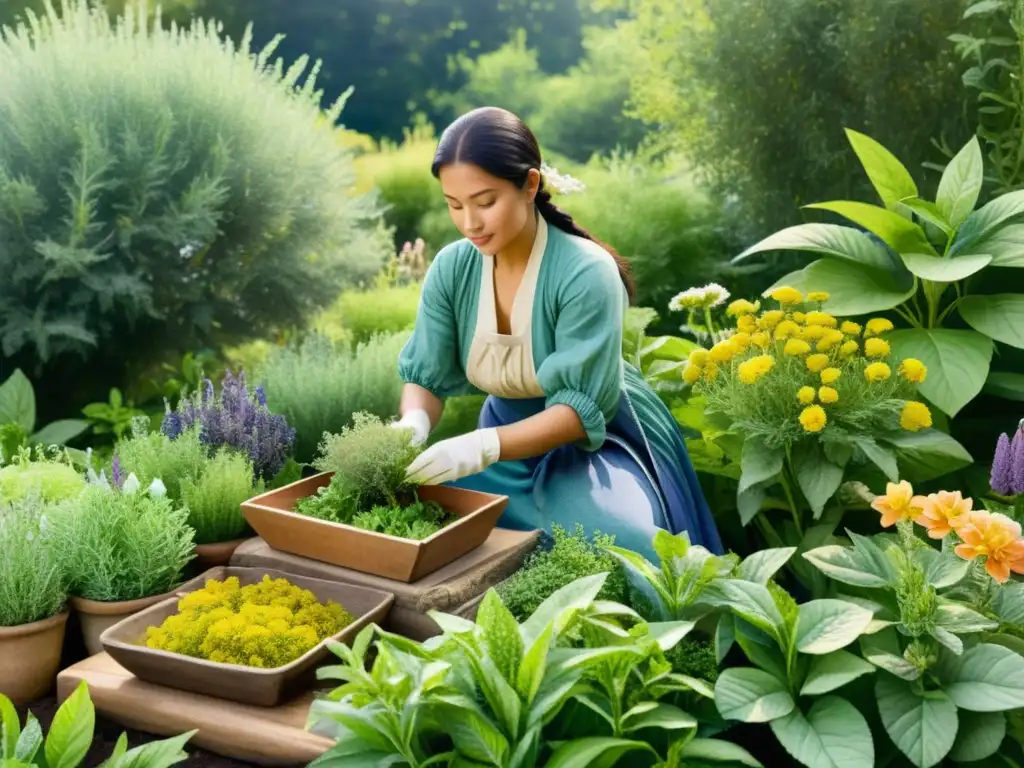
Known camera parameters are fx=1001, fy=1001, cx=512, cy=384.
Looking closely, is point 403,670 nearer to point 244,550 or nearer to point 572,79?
point 244,550

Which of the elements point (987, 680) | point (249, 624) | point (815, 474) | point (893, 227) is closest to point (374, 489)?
point (249, 624)

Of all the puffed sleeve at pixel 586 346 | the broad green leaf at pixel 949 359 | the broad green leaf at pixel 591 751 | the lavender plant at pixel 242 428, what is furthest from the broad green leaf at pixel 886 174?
the broad green leaf at pixel 591 751

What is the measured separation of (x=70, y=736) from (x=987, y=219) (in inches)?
115

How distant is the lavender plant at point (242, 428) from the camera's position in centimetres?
273

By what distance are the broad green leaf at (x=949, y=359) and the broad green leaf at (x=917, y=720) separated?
1261 millimetres

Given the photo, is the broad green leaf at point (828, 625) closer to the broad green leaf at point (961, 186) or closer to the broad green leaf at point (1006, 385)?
the broad green leaf at point (1006, 385)

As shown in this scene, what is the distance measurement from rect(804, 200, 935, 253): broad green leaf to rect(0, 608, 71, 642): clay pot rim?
2481 mm

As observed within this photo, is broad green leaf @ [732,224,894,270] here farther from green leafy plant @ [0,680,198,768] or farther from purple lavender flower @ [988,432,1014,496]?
green leafy plant @ [0,680,198,768]

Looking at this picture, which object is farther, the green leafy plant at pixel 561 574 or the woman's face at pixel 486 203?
the woman's face at pixel 486 203

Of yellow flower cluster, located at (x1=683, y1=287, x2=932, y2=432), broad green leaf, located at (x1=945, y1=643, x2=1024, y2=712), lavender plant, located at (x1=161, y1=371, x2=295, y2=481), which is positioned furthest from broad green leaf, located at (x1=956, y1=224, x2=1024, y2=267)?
lavender plant, located at (x1=161, y1=371, x2=295, y2=481)

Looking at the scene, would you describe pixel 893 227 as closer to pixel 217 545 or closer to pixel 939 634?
pixel 939 634

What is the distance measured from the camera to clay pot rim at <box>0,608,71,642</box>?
2049 mm

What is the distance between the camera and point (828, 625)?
1.77 metres

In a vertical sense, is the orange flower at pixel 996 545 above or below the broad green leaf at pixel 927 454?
above
